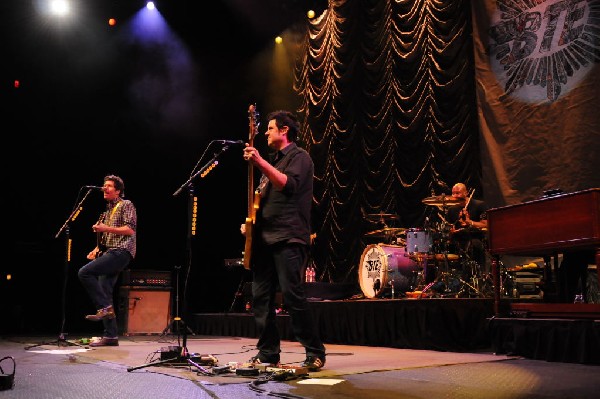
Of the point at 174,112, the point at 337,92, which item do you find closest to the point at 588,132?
the point at 337,92

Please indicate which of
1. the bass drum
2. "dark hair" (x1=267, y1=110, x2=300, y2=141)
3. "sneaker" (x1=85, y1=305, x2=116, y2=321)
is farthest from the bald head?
"sneaker" (x1=85, y1=305, x2=116, y2=321)

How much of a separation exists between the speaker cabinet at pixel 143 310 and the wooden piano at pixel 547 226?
5607mm

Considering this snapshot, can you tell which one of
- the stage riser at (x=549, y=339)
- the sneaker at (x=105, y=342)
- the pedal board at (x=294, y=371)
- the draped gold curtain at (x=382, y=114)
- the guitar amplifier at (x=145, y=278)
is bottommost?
the sneaker at (x=105, y=342)

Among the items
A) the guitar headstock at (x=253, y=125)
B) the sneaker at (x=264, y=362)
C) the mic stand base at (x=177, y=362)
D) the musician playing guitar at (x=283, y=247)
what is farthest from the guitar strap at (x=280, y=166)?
the mic stand base at (x=177, y=362)

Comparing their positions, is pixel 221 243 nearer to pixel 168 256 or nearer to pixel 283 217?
pixel 168 256

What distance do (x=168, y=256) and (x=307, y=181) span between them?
7181 mm

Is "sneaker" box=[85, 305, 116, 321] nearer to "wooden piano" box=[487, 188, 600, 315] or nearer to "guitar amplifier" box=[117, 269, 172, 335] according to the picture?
"guitar amplifier" box=[117, 269, 172, 335]

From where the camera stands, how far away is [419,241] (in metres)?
7.49

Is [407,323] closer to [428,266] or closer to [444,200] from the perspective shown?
[428,266]

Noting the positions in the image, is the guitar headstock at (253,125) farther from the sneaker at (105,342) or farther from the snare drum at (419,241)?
the snare drum at (419,241)

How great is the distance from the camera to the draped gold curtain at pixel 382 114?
8789mm

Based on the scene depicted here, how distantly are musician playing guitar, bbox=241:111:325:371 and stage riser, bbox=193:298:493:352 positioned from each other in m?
2.36

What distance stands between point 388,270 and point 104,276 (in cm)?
362

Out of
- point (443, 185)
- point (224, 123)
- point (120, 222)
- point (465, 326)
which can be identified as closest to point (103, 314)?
point (120, 222)
